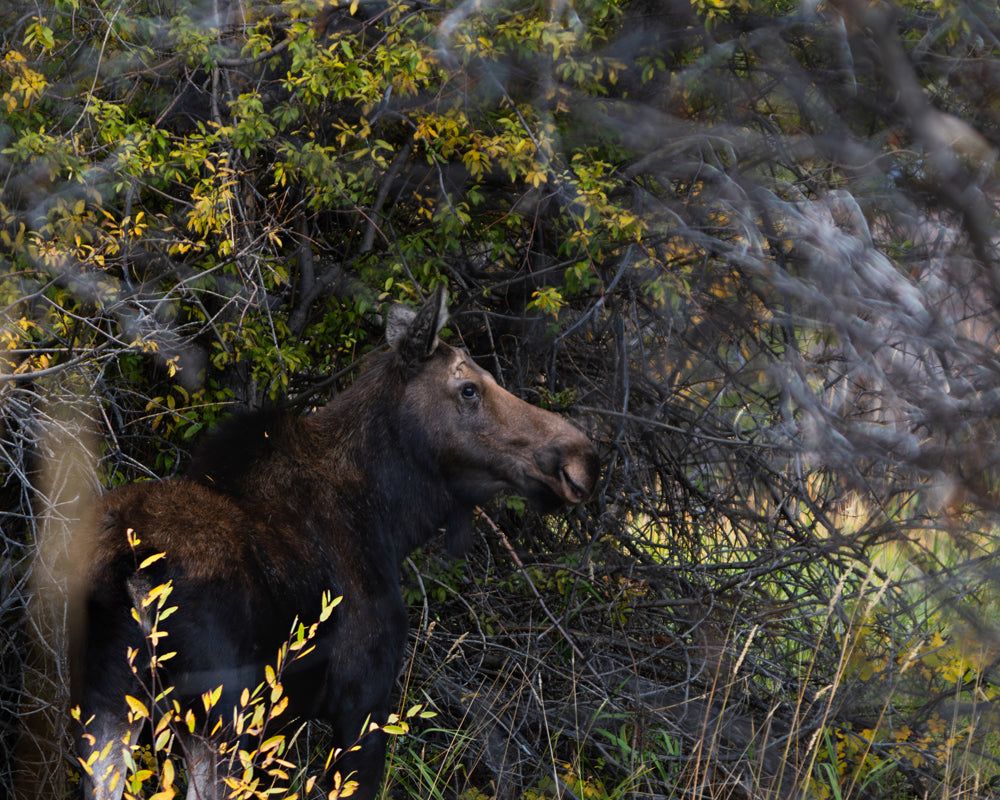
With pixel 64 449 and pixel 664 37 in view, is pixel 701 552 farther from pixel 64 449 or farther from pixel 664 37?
pixel 64 449

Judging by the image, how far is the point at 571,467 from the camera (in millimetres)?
4465

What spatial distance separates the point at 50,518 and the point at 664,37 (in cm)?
395

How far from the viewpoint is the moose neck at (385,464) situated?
4.58 m

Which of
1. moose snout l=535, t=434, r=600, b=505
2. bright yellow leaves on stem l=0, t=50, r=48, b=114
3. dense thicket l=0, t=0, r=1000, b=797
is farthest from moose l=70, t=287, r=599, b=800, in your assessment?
bright yellow leaves on stem l=0, t=50, r=48, b=114

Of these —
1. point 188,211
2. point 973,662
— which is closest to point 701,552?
point 973,662

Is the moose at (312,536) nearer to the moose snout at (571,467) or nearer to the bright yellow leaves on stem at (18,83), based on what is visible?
the moose snout at (571,467)

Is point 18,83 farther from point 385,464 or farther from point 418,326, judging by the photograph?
point 385,464

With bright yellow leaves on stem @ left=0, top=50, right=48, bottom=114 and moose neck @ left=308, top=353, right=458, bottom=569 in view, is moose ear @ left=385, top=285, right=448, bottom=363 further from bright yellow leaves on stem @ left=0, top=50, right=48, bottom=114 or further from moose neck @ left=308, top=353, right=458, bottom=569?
bright yellow leaves on stem @ left=0, top=50, right=48, bottom=114

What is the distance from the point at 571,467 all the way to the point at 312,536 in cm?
121

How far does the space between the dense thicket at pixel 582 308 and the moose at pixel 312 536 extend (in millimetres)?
630

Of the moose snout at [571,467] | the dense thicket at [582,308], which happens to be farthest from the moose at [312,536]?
the dense thicket at [582,308]

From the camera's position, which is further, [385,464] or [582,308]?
[582,308]

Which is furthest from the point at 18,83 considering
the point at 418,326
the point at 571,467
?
the point at 571,467

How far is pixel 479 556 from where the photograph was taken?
612 centimetres
